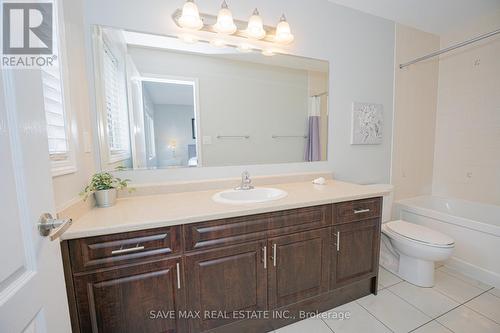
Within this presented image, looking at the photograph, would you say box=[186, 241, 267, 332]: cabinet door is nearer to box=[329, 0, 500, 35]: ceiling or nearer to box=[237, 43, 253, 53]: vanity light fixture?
box=[237, 43, 253, 53]: vanity light fixture

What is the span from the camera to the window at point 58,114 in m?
0.98

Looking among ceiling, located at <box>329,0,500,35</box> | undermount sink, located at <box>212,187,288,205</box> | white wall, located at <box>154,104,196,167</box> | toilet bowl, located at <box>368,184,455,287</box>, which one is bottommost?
toilet bowl, located at <box>368,184,455,287</box>

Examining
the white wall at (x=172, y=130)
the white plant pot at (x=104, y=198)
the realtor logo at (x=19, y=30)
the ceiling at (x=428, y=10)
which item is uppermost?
the ceiling at (x=428, y=10)

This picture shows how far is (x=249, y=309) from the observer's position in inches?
50.1

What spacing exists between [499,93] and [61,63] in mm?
3579

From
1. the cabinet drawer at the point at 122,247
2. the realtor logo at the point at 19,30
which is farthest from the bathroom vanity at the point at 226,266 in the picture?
the realtor logo at the point at 19,30

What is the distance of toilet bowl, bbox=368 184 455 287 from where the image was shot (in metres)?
1.64

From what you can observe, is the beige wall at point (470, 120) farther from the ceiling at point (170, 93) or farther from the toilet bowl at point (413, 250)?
the ceiling at point (170, 93)

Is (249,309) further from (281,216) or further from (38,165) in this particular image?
(38,165)

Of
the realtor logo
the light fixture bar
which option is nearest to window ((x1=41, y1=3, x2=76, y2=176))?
the realtor logo

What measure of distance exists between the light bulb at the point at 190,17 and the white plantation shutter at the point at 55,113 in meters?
0.79

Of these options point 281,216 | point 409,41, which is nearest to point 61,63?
point 281,216

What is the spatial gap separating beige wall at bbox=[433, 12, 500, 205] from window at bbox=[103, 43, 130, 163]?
3358 mm

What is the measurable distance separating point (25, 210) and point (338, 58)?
7.57ft
